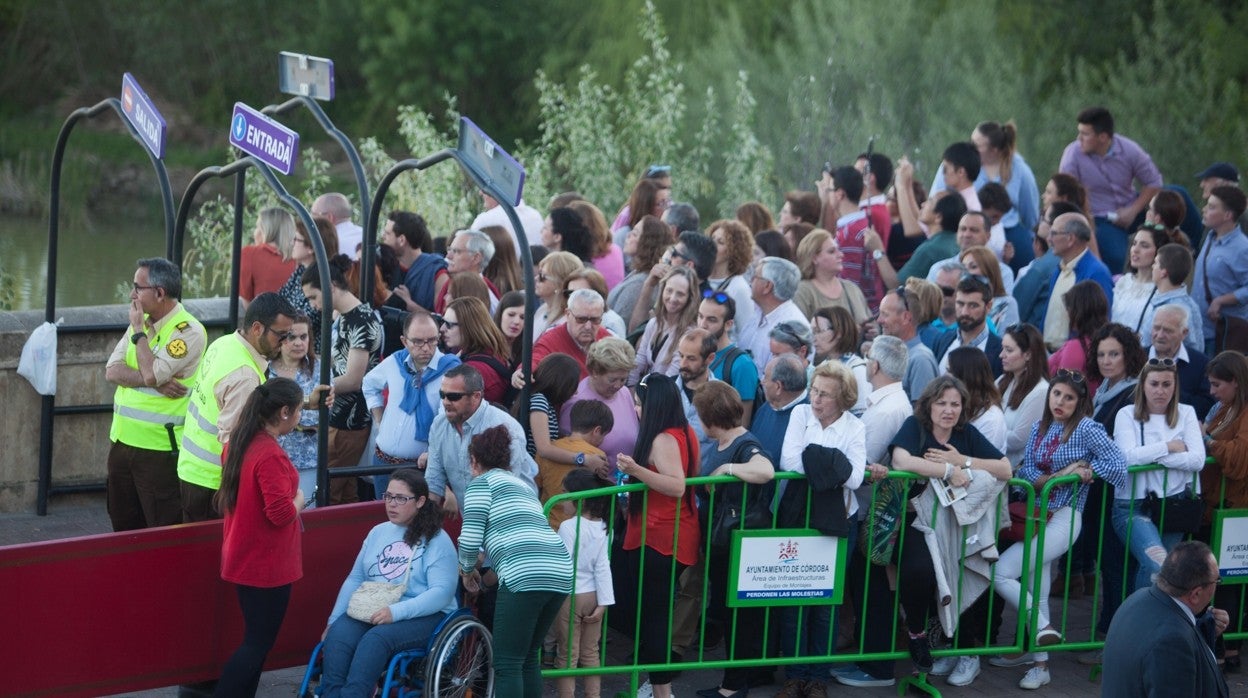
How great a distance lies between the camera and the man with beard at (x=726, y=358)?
8234 mm

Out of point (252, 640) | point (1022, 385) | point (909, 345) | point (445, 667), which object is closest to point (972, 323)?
point (909, 345)

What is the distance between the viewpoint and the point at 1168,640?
555cm

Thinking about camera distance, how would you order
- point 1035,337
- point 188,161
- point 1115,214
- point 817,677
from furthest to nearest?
point 188,161
point 1115,214
point 1035,337
point 817,677

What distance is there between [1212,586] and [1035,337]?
2.73m

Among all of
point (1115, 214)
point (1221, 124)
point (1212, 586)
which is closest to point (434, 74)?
point (1221, 124)

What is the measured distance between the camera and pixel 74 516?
985cm

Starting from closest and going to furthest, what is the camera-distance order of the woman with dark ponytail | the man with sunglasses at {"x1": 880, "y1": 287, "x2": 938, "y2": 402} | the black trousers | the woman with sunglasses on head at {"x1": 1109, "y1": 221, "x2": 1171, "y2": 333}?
the black trousers → the woman with dark ponytail → the man with sunglasses at {"x1": 880, "y1": 287, "x2": 938, "y2": 402} → the woman with sunglasses on head at {"x1": 1109, "y1": 221, "x2": 1171, "y2": 333}

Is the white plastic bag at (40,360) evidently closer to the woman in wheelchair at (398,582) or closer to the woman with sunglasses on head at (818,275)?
the woman in wheelchair at (398,582)

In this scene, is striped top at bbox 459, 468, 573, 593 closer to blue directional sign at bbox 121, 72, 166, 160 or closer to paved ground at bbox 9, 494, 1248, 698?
paved ground at bbox 9, 494, 1248, 698

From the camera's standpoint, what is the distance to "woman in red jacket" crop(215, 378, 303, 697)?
259 inches

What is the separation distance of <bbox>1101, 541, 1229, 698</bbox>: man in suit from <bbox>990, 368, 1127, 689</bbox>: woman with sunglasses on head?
1.99 metres

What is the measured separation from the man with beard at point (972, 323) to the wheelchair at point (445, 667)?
125 inches

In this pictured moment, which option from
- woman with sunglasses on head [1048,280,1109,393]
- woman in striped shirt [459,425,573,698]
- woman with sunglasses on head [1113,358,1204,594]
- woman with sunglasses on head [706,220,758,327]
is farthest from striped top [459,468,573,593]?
woman with sunglasses on head [1048,280,1109,393]

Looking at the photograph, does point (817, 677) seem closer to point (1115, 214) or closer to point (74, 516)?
point (74, 516)
